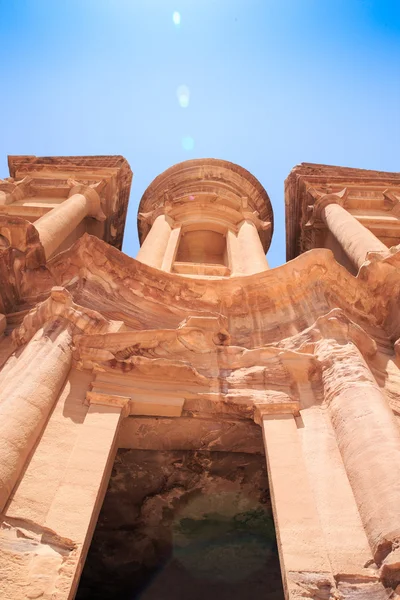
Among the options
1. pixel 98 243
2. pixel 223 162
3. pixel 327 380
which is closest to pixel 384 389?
pixel 327 380

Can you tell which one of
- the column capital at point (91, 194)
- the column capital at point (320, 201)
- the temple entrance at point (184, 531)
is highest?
the column capital at point (320, 201)

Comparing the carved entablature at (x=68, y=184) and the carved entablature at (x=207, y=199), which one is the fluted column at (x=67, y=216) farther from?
the carved entablature at (x=207, y=199)

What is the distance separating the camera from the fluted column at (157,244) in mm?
14797

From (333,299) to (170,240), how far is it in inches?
382

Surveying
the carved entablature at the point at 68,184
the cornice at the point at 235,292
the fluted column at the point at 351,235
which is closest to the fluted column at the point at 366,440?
the cornice at the point at 235,292

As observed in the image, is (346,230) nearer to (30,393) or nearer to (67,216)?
(67,216)

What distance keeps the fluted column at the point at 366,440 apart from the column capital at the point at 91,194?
11.8 m

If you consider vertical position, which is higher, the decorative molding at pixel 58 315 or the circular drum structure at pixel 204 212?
the circular drum structure at pixel 204 212

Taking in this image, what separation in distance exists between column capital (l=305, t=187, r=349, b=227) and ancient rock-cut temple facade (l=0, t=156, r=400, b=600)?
476cm

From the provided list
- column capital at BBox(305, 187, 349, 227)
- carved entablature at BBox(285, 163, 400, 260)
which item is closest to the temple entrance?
carved entablature at BBox(285, 163, 400, 260)

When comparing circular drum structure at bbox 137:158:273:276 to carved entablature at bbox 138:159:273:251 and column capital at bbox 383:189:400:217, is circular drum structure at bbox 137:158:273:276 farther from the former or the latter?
column capital at bbox 383:189:400:217

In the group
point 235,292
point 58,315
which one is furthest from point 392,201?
point 58,315

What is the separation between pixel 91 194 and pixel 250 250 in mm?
5583

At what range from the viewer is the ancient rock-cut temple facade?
4484 mm
